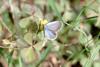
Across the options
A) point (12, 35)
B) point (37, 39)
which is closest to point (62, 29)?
point (37, 39)

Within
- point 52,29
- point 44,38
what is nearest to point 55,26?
point 52,29

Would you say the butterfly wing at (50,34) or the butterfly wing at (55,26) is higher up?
the butterfly wing at (55,26)

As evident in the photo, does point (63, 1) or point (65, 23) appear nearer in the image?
point (65, 23)

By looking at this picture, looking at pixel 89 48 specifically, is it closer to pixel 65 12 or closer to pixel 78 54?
pixel 78 54

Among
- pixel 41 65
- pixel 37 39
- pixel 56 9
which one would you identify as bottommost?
pixel 41 65

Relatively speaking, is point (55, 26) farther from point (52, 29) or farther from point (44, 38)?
point (44, 38)
